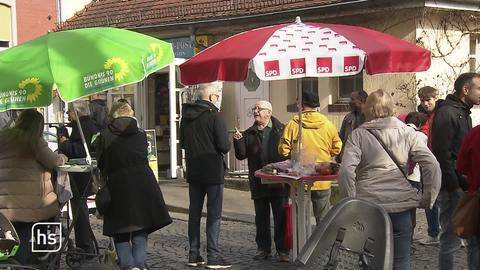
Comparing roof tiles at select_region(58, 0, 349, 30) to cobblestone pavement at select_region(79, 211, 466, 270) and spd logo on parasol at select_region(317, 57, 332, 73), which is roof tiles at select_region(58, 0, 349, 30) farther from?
spd logo on parasol at select_region(317, 57, 332, 73)

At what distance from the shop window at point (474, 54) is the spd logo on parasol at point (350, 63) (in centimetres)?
767

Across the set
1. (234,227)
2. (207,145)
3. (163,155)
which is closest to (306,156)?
(207,145)

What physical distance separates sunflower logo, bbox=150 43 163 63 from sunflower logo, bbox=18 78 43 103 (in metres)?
1.01

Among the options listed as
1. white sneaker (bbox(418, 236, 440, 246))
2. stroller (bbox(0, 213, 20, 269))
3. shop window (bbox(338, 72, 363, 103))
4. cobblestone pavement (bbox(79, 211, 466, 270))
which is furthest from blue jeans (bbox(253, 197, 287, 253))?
shop window (bbox(338, 72, 363, 103))

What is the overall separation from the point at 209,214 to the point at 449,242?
7.88ft

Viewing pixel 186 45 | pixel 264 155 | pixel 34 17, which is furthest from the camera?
pixel 34 17

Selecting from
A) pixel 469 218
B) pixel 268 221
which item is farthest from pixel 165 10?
pixel 469 218

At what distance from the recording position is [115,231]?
220 inches

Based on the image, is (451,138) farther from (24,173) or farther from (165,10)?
(165,10)

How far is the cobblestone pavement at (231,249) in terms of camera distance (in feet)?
23.2

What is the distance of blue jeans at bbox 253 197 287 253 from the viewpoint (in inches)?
281

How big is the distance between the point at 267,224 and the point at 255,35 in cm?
238

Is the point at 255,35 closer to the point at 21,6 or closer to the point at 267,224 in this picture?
the point at 267,224

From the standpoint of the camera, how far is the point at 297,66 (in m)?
5.13
